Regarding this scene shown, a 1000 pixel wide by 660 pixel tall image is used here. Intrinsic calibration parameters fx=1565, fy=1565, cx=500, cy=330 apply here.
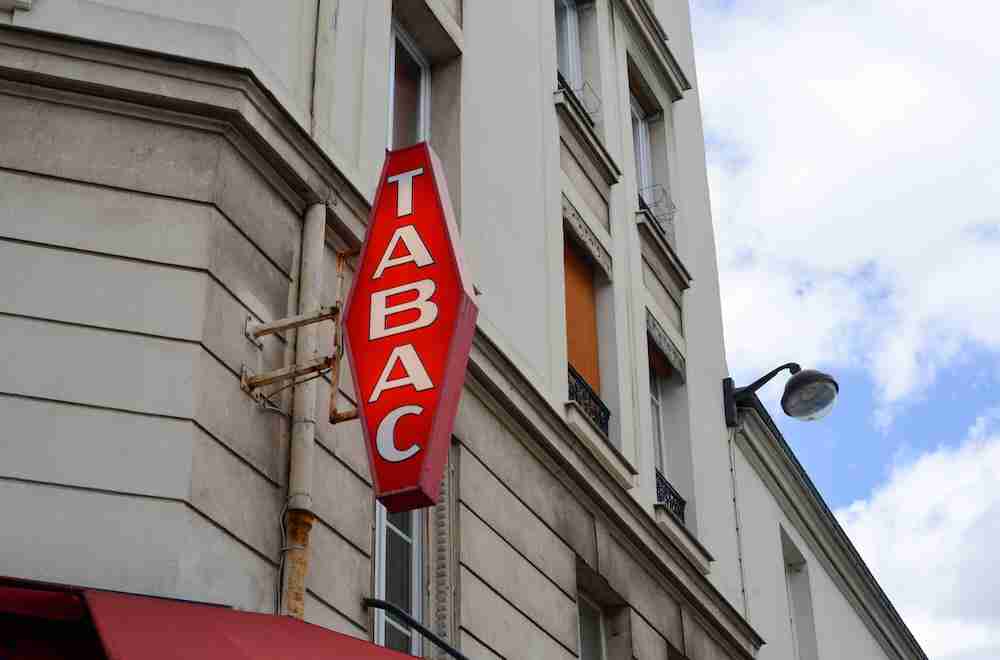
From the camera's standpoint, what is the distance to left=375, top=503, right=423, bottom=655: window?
10.1 meters

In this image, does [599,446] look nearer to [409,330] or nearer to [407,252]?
[407,252]

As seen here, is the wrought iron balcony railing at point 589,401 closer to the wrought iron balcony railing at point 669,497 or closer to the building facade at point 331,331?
the building facade at point 331,331

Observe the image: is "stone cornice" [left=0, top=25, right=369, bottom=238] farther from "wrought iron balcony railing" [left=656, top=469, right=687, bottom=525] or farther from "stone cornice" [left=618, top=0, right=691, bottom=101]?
"stone cornice" [left=618, top=0, right=691, bottom=101]

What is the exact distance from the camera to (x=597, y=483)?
523 inches

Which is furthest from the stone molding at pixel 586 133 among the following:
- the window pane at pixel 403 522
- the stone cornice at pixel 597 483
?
the window pane at pixel 403 522

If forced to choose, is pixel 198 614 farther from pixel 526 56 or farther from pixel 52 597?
pixel 526 56

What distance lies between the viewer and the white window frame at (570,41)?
55.2ft

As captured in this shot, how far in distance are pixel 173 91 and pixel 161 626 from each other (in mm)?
3497

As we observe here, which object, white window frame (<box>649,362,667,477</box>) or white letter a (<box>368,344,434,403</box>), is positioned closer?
white letter a (<box>368,344,434,403</box>)

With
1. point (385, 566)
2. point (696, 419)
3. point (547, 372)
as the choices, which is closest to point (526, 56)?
point (547, 372)

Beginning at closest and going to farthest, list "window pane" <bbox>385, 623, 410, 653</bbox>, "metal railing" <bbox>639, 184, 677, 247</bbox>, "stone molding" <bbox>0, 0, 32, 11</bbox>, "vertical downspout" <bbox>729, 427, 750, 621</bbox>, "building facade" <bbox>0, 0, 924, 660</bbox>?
"building facade" <bbox>0, 0, 924, 660</bbox> < "stone molding" <bbox>0, 0, 32, 11</bbox> < "window pane" <bbox>385, 623, 410, 653</bbox> < "vertical downspout" <bbox>729, 427, 750, 621</bbox> < "metal railing" <bbox>639, 184, 677, 247</bbox>

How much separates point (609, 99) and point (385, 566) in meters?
8.01

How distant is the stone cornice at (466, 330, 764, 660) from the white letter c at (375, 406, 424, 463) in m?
2.95

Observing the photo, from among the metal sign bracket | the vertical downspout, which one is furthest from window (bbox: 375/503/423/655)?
the vertical downspout
